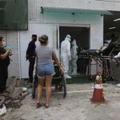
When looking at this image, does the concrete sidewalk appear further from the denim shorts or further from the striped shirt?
the striped shirt

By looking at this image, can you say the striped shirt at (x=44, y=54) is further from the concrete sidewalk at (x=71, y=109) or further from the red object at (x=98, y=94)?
the red object at (x=98, y=94)

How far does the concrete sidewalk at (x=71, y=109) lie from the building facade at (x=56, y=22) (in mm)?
2540

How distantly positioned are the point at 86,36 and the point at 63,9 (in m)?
1.81

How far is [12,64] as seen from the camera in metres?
7.48

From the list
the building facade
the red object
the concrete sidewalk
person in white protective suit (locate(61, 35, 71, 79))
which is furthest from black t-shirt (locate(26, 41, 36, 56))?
the red object

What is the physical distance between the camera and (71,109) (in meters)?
4.46

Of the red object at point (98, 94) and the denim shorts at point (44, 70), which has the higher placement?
the denim shorts at point (44, 70)

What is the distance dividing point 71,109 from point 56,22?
13.9 ft

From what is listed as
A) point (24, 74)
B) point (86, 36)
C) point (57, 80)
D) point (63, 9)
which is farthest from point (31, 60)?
point (86, 36)

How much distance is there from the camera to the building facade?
7469 millimetres

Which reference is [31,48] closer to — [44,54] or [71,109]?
[44,54]

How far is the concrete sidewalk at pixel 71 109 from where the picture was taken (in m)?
4.04

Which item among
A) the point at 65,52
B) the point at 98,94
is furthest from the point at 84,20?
the point at 98,94

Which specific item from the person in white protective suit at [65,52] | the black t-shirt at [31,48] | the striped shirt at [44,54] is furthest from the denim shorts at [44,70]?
the person in white protective suit at [65,52]
